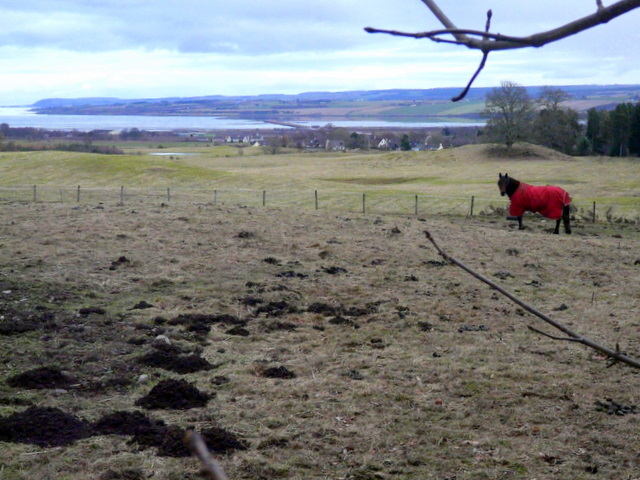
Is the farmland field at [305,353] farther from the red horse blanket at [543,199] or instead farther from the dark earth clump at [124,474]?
the red horse blanket at [543,199]

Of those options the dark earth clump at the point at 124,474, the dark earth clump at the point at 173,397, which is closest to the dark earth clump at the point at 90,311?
the dark earth clump at the point at 173,397

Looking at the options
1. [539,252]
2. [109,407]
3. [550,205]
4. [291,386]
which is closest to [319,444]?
[291,386]

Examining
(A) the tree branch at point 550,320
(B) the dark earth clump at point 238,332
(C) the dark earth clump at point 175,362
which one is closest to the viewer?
(A) the tree branch at point 550,320

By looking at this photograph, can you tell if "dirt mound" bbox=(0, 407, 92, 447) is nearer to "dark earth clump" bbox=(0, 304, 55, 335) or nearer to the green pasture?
"dark earth clump" bbox=(0, 304, 55, 335)

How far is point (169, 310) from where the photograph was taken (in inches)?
393

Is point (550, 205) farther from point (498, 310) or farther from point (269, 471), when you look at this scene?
point (269, 471)

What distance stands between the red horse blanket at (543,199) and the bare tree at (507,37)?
17.8m

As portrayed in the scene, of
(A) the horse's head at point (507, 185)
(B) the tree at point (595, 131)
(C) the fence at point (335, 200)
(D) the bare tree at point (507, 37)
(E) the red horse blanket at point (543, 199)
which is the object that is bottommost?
(C) the fence at point (335, 200)

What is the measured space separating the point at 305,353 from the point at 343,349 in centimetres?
49

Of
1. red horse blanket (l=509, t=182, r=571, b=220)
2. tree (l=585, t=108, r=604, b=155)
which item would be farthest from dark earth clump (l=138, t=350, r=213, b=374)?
tree (l=585, t=108, r=604, b=155)

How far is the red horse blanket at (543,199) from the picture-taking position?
18.2m

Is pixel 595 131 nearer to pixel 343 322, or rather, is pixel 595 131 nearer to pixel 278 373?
pixel 343 322

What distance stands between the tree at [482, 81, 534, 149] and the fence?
97.9 feet

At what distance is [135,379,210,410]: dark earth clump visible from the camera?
655 centimetres
